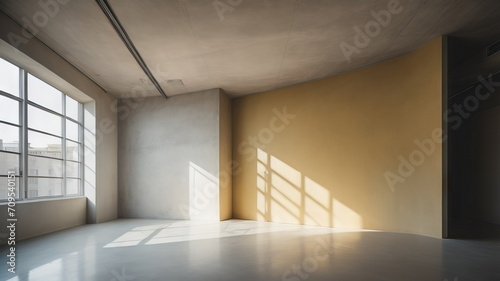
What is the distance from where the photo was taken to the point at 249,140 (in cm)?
950

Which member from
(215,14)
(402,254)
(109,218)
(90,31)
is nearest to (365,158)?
(402,254)

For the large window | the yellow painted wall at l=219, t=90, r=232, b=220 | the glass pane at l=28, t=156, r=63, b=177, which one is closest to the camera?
the large window

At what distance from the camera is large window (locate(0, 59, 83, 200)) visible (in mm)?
5750

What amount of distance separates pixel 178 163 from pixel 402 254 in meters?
6.81

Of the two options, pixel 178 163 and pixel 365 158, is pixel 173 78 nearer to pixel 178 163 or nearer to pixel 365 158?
pixel 178 163

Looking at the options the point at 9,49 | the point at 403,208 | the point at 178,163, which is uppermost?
the point at 9,49

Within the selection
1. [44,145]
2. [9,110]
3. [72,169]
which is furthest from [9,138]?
[72,169]

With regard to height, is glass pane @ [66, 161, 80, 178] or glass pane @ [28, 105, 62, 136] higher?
glass pane @ [28, 105, 62, 136]

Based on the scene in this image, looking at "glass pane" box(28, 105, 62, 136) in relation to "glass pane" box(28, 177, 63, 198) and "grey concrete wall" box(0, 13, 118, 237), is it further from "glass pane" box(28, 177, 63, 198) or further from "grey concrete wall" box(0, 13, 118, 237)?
"glass pane" box(28, 177, 63, 198)

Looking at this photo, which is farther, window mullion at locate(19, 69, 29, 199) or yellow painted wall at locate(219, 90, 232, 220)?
yellow painted wall at locate(219, 90, 232, 220)

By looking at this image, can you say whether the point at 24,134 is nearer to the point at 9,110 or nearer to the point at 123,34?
the point at 9,110

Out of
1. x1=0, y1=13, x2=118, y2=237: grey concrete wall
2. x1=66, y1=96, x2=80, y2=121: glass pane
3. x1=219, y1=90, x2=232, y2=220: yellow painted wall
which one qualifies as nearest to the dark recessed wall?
x1=219, y1=90, x2=232, y2=220: yellow painted wall

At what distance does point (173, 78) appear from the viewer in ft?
26.7

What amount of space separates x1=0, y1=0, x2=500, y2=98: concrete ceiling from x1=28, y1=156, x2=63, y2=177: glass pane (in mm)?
2448
